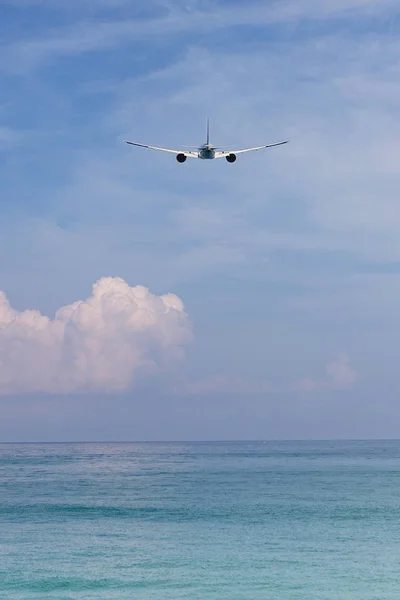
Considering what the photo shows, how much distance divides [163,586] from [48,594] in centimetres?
808

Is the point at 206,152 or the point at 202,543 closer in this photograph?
the point at 206,152

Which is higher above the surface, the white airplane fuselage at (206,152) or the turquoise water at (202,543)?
the white airplane fuselage at (206,152)

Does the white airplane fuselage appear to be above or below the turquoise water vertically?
above

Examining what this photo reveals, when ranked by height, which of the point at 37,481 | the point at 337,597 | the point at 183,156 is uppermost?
the point at 183,156

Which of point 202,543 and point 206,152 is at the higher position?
point 206,152

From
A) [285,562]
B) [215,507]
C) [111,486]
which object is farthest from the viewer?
[111,486]

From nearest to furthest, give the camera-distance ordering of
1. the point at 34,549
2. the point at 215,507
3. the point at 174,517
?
the point at 34,549 < the point at 174,517 < the point at 215,507

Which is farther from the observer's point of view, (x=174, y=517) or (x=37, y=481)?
(x=37, y=481)

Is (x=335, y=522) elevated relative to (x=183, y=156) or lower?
lower

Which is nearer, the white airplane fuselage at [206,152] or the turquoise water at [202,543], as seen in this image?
the turquoise water at [202,543]

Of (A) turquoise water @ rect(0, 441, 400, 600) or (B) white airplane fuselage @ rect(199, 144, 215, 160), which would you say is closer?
(A) turquoise water @ rect(0, 441, 400, 600)

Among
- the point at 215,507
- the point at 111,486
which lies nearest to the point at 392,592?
the point at 215,507

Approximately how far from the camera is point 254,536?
7706 centimetres

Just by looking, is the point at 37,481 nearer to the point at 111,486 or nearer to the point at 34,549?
the point at 111,486
